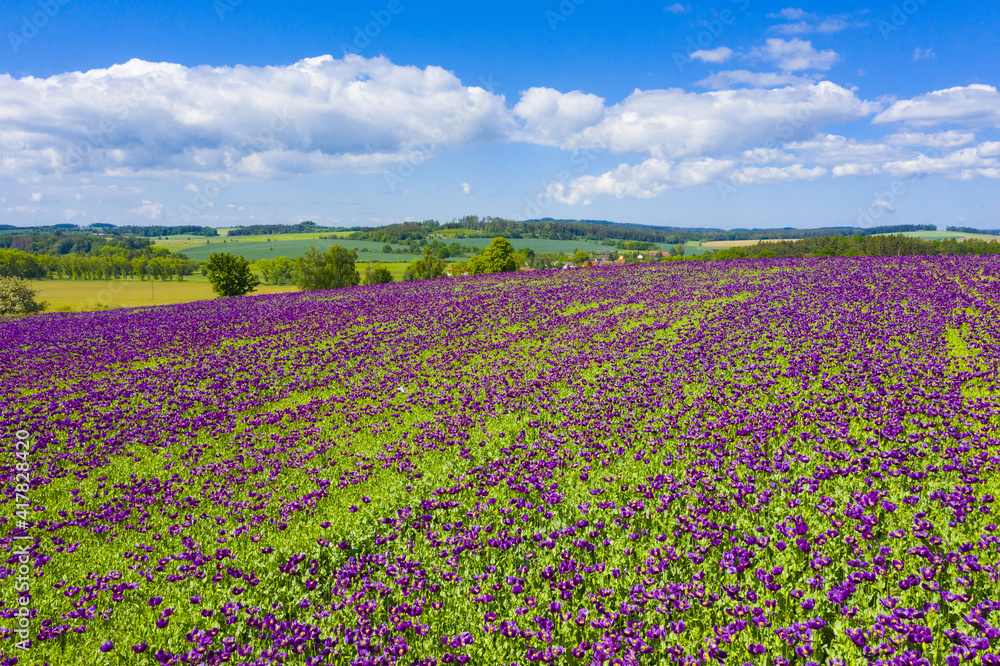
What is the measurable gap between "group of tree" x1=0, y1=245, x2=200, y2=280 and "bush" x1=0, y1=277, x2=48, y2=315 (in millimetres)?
90809

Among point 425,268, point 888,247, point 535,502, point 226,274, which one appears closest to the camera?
point 535,502

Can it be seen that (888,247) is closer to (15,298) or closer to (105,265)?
(15,298)

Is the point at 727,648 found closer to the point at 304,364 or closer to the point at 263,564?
the point at 263,564

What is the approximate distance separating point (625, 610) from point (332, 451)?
7.53 metres

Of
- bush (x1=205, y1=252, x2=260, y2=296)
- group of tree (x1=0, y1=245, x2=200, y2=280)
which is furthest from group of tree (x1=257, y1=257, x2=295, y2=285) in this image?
bush (x1=205, y1=252, x2=260, y2=296)

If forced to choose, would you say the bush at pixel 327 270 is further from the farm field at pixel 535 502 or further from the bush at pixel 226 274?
the farm field at pixel 535 502

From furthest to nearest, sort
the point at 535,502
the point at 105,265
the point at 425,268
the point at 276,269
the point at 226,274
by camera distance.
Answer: the point at 105,265 < the point at 276,269 < the point at 425,268 < the point at 226,274 < the point at 535,502

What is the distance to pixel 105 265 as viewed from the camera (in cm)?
12444

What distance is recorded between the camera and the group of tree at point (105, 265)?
118 meters

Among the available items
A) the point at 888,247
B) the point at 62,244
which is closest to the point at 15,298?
the point at 888,247

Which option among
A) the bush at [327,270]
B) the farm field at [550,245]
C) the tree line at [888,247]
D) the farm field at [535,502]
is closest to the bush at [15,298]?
the bush at [327,270]

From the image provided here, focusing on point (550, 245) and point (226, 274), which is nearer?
point (226, 274)

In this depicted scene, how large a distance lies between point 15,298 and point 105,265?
104m

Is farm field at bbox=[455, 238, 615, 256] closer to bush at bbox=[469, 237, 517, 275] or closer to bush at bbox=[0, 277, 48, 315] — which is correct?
bush at bbox=[469, 237, 517, 275]
